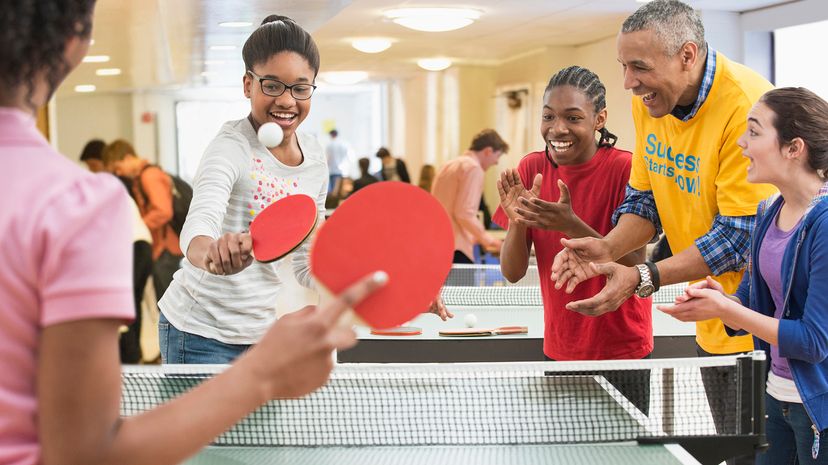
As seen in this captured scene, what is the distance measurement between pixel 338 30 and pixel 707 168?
9587 millimetres

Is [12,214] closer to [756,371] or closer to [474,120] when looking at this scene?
[756,371]

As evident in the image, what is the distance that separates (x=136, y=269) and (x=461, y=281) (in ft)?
7.79

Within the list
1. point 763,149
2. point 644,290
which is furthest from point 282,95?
point 763,149

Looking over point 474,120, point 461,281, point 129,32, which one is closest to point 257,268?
point 461,281

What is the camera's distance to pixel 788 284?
2365 mm

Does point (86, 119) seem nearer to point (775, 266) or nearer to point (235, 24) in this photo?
point (235, 24)

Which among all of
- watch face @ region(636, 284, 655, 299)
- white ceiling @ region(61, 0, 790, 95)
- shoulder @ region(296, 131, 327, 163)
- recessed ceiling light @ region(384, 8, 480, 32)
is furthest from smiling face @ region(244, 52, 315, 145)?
recessed ceiling light @ region(384, 8, 480, 32)

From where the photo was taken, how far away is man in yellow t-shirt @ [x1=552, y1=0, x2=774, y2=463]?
8.75ft

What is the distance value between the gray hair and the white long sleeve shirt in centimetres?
114

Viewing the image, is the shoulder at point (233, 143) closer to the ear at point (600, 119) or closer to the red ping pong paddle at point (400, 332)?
the ear at point (600, 119)

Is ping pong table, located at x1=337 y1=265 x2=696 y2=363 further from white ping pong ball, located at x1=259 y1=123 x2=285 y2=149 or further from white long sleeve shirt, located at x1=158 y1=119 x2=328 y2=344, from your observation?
white ping pong ball, located at x1=259 y1=123 x2=285 y2=149

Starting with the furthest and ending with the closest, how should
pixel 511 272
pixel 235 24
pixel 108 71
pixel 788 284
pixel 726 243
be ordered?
pixel 108 71 → pixel 235 24 → pixel 511 272 → pixel 726 243 → pixel 788 284

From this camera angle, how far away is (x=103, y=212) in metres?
0.88

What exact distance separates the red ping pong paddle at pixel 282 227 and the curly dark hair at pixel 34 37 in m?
0.92
